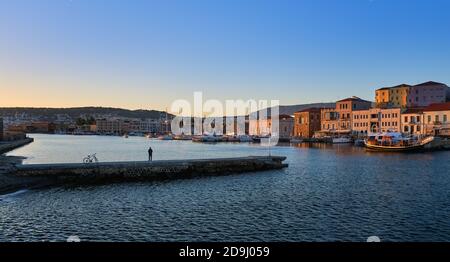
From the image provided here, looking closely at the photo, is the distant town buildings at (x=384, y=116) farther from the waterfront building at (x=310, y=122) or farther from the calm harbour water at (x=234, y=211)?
the calm harbour water at (x=234, y=211)

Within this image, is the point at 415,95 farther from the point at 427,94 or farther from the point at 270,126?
the point at 270,126

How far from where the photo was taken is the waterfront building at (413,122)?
314 ft

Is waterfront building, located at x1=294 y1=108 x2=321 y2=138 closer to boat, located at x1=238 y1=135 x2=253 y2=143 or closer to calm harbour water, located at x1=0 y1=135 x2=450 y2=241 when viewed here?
boat, located at x1=238 y1=135 x2=253 y2=143

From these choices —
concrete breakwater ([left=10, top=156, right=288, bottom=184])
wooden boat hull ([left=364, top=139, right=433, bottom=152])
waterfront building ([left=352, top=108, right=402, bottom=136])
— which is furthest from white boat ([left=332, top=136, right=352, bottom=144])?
concrete breakwater ([left=10, top=156, right=288, bottom=184])

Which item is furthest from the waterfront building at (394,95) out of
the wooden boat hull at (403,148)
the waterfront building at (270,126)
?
the wooden boat hull at (403,148)

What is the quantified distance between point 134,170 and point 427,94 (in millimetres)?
108306

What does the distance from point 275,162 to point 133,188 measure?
62.0ft

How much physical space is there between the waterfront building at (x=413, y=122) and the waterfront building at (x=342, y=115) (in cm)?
1730

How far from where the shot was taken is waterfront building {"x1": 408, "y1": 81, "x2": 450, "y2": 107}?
Result: 372ft

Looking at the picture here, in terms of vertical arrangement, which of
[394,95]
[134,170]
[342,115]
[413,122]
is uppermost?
[394,95]

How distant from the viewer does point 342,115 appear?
118m

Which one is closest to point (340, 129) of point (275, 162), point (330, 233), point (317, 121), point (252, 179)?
point (317, 121)

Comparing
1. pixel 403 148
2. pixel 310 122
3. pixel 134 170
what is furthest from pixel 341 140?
pixel 134 170
